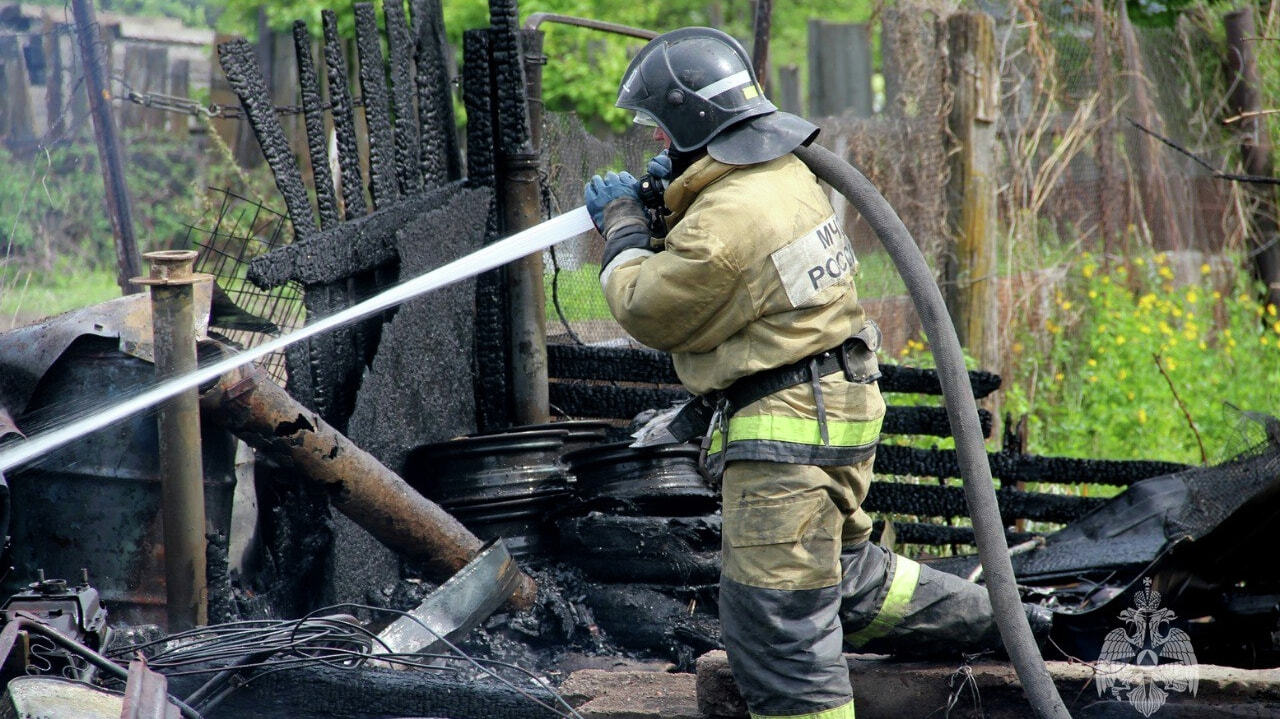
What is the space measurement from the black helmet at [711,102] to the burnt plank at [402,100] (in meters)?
2.59

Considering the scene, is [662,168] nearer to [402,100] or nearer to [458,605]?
[458,605]

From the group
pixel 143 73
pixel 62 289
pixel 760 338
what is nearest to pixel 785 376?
pixel 760 338

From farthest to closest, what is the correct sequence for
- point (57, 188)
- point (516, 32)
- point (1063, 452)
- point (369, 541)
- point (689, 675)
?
point (57, 188)
point (1063, 452)
point (516, 32)
point (369, 541)
point (689, 675)

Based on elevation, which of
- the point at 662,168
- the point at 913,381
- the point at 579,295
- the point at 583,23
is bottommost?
the point at 913,381

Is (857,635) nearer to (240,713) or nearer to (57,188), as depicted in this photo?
(240,713)

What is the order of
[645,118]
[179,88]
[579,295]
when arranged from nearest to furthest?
[645,118]
[579,295]
[179,88]

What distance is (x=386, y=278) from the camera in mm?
5266

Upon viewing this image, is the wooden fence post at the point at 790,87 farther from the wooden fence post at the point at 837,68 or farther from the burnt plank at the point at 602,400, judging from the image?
the burnt plank at the point at 602,400

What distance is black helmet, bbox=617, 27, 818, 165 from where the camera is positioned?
339 cm

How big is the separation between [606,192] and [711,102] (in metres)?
0.49

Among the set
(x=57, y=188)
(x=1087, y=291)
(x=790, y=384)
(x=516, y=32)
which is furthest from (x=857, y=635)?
(x=57, y=188)

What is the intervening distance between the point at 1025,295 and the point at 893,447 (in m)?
3.10

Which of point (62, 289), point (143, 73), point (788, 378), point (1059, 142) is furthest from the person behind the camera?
point (143, 73)

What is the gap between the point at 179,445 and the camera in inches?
158
